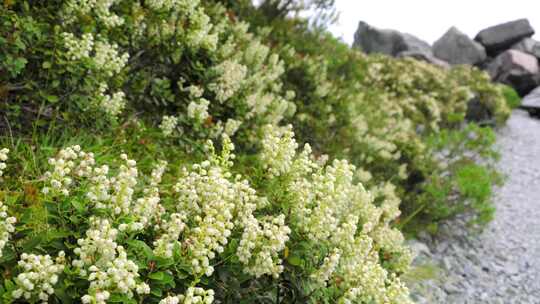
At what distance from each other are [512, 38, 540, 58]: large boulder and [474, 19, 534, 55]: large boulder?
0.30m

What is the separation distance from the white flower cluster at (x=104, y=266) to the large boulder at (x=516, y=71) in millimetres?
20870

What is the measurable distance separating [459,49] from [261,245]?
2185 centimetres

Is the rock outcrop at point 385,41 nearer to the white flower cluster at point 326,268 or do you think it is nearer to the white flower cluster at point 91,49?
the white flower cluster at point 91,49

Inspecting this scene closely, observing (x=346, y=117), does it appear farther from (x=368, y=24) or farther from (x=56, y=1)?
(x=368, y=24)

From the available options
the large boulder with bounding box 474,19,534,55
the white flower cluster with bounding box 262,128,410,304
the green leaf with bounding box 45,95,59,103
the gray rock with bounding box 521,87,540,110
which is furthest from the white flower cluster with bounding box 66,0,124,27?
the large boulder with bounding box 474,19,534,55

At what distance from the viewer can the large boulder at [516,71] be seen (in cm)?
1997

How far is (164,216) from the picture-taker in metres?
2.53

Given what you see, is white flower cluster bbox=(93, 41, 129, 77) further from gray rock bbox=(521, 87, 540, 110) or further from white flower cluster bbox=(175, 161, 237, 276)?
gray rock bbox=(521, 87, 540, 110)

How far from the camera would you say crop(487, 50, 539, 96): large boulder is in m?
20.0

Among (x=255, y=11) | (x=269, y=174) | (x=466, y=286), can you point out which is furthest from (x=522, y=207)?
(x=269, y=174)

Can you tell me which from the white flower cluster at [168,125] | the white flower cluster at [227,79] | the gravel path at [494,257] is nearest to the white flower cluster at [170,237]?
the white flower cluster at [168,125]

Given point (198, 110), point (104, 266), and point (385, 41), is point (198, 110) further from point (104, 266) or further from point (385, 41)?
point (385, 41)

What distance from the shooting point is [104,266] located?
186 centimetres

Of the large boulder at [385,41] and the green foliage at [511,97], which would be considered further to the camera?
the large boulder at [385,41]
